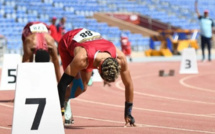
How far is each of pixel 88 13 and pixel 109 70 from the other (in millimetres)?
34080

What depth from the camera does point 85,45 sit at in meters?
8.89

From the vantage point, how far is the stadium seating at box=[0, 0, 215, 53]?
35.3 m

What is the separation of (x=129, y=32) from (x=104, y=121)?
30751 millimetres

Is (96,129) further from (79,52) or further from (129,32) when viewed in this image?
(129,32)

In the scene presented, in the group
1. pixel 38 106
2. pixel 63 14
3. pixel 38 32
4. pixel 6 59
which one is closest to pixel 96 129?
pixel 38 106

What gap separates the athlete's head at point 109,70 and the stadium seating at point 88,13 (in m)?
23.9

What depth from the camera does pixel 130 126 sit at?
9766 millimetres

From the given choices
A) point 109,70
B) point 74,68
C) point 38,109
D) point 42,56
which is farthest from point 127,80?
point 42,56

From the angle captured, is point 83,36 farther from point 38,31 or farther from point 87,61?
point 38,31

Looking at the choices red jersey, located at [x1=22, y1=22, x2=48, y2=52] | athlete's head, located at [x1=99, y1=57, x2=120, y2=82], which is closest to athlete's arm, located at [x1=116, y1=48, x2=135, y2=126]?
athlete's head, located at [x1=99, y1=57, x2=120, y2=82]

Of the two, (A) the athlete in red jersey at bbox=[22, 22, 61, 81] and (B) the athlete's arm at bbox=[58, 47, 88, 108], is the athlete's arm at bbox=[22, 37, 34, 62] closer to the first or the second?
(A) the athlete in red jersey at bbox=[22, 22, 61, 81]

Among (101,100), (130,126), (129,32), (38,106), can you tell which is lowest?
(129,32)

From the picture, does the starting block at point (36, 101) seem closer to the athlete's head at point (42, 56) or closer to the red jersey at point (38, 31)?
the athlete's head at point (42, 56)

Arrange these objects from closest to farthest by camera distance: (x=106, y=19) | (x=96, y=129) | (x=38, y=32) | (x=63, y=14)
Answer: (x=96, y=129)
(x=38, y=32)
(x=63, y=14)
(x=106, y=19)
